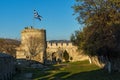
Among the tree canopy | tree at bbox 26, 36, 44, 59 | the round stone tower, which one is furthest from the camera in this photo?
the round stone tower

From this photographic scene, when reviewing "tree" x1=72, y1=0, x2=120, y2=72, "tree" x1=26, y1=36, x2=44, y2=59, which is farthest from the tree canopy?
"tree" x1=26, y1=36, x2=44, y2=59

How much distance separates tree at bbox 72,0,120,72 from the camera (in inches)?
1320

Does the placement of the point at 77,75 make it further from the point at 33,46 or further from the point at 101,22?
the point at 33,46

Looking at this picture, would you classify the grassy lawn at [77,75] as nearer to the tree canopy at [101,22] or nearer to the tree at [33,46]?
the tree canopy at [101,22]

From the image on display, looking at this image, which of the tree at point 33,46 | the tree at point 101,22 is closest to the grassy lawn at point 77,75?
the tree at point 101,22

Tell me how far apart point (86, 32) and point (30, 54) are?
1559 inches

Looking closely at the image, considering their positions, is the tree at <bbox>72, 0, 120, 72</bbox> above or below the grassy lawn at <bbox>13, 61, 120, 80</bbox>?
above

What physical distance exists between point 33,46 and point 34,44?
93cm

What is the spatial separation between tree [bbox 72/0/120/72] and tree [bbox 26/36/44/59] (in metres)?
38.4

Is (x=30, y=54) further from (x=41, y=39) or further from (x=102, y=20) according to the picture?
(x=102, y=20)

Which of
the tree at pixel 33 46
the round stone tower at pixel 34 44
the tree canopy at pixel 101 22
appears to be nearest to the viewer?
the tree canopy at pixel 101 22

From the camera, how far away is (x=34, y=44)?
7644 cm

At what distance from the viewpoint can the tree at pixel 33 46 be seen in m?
76.8

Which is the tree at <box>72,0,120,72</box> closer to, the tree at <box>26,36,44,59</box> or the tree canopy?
the tree canopy
